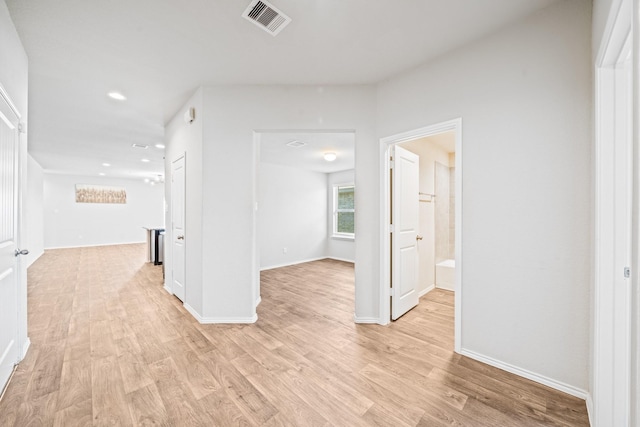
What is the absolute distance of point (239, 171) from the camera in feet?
9.82

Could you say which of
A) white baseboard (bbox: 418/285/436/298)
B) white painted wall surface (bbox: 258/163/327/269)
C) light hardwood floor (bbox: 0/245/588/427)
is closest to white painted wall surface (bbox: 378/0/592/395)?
light hardwood floor (bbox: 0/245/588/427)

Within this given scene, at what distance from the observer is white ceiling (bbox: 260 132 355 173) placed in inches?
165

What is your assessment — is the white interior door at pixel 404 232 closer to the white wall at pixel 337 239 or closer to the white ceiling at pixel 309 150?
the white ceiling at pixel 309 150

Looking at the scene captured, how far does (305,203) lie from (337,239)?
1.35m

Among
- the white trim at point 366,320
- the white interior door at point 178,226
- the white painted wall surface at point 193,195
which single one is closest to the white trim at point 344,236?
the white trim at point 366,320

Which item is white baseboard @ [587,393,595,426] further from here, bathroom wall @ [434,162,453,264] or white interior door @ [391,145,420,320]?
bathroom wall @ [434,162,453,264]

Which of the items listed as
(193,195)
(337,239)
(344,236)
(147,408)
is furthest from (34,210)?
(147,408)

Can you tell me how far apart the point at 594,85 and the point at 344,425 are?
2.54 meters

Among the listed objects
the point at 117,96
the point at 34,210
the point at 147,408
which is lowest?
the point at 147,408

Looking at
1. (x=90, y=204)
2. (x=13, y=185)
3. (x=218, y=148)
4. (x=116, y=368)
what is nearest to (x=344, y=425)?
(x=116, y=368)

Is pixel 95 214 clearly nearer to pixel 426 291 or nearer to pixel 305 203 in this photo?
pixel 305 203

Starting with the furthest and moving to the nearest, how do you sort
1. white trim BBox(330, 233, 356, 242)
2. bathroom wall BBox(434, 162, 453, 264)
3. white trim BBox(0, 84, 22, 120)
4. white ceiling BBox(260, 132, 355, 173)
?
white trim BBox(330, 233, 356, 242)
bathroom wall BBox(434, 162, 453, 264)
white ceiling BBox(260, 132, 355, 173)
white trim BBox(0, 84, 22, 120)

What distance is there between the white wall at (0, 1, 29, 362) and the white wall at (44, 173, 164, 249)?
892 cm

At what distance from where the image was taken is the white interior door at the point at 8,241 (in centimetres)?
183
